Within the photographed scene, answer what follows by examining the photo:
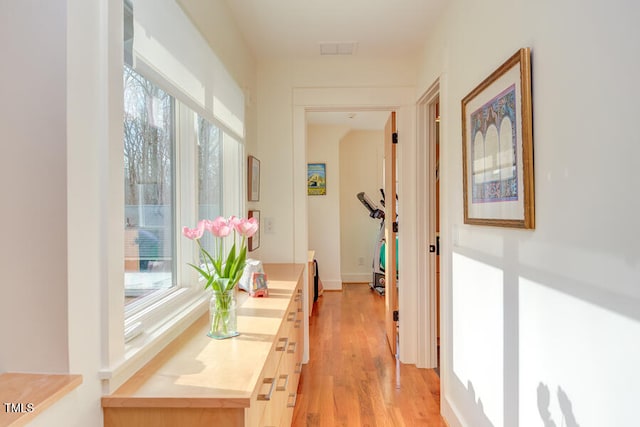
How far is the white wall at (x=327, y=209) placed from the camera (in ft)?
19.0

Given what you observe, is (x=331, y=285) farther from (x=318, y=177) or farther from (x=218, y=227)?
(x=218, y=227)

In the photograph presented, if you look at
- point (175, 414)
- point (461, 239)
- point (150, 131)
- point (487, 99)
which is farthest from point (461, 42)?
point (175, 414)

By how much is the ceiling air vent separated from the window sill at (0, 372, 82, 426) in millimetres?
2597

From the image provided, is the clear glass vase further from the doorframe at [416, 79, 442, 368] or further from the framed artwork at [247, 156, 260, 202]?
the doorframe at [416, 79, 442, 368]

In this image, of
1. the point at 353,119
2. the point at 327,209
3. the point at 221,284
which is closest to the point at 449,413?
the point at 221,284

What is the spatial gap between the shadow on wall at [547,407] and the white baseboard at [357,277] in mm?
4984

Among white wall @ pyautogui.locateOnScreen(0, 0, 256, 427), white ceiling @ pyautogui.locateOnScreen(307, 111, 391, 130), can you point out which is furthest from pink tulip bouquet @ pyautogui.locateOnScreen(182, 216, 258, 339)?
white ceiling @ pyautogui.locateOnScreen(307, 111, 391, 130)

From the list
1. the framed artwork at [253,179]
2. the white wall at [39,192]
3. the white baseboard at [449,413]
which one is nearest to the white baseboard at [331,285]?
the framed artwork at [253,179]

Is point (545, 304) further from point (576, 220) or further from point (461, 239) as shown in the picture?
point (461, 239)

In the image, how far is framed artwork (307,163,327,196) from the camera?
579cm

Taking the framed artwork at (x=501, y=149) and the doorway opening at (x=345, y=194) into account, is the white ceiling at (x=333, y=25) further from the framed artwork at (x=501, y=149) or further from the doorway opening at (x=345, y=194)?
the doorway opening at (x=345, y=194)

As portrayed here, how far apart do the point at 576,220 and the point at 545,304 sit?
0.33m

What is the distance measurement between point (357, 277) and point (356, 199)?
1.27m

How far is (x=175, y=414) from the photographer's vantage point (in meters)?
0.99
